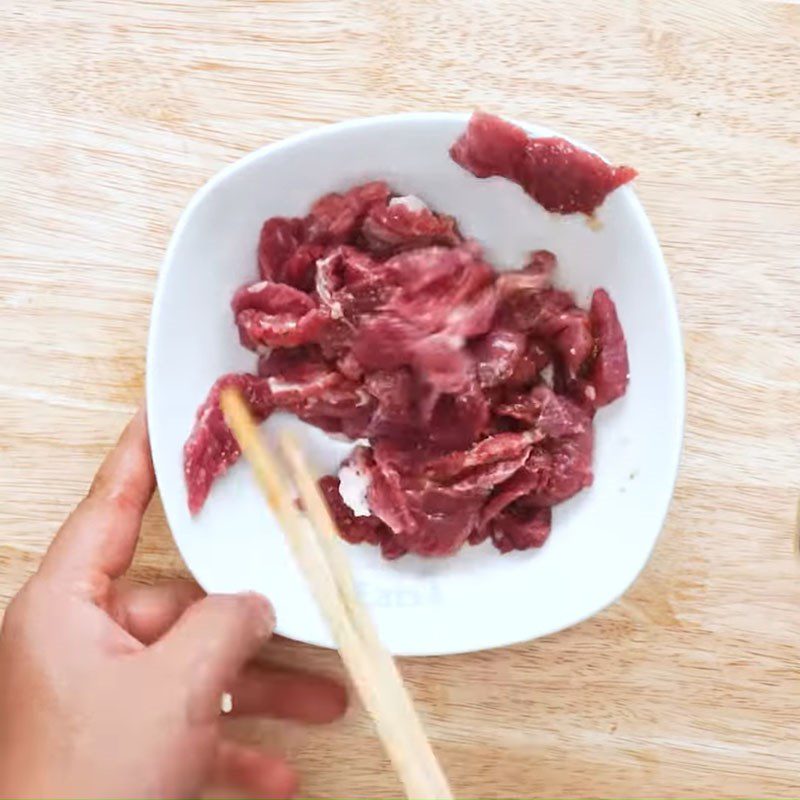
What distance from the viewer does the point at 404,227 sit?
63.1 inches

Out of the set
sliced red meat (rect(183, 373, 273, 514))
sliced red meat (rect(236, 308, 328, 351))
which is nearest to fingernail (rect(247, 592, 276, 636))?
sliced red meat (rect(183, 373, 273, 514))

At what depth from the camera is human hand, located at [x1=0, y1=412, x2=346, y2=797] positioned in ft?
4.75

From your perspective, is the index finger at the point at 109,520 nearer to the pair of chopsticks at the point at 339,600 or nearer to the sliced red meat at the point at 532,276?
the pair of chopsticks at the point at 339,600

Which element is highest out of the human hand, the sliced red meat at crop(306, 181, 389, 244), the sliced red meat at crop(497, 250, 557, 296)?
the sliced red meat at crop(306, 181, 389, 244)

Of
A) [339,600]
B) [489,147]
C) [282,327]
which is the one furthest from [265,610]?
[489,147]

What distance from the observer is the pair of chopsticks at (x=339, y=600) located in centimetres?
157

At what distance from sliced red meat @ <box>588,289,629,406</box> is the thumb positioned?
0.73 metres

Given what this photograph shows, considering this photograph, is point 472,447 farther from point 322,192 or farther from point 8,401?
→ point 8,401

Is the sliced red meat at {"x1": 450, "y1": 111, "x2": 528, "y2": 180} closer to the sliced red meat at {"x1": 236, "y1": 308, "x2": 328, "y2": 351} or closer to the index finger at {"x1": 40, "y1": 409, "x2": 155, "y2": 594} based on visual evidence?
the sliced red meat at {"x1": 236, "y1": 308, "x2": 328, "y2": 351}

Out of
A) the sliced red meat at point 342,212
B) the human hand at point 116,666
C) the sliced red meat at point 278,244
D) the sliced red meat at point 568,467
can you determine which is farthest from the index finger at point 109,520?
the sliced red meat at point 568,467

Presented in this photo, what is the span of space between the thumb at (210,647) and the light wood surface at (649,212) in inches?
10.1

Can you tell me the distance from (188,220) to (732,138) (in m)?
1.01

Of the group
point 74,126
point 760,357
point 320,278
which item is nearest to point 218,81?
point 74,126

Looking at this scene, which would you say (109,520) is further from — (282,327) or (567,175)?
(567,175)
